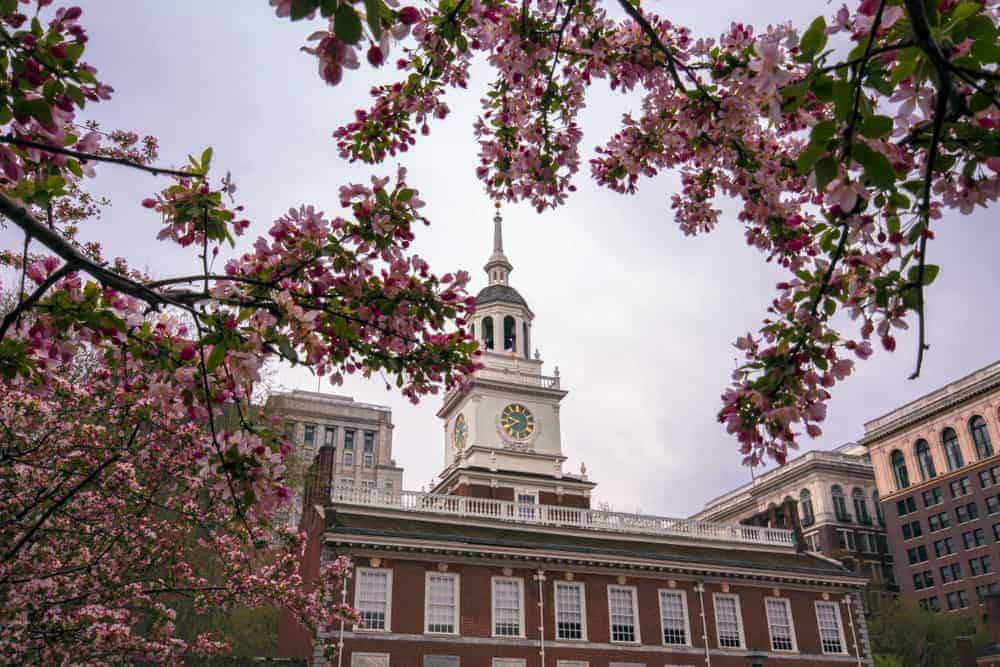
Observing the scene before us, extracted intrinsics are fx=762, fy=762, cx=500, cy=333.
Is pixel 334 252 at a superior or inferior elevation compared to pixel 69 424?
inferior

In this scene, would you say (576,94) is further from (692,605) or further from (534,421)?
(534,421)

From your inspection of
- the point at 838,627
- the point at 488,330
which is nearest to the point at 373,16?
the point at 838,627

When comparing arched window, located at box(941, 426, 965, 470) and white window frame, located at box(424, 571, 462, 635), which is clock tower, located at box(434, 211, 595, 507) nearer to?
white window frame, located at box(424, 571, 462, 635)

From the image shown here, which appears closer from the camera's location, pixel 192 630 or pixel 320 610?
pixel 320 610

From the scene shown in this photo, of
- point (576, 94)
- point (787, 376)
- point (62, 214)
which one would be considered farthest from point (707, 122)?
point (62, 214)

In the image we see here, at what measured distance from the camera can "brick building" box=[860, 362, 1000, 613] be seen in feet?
226

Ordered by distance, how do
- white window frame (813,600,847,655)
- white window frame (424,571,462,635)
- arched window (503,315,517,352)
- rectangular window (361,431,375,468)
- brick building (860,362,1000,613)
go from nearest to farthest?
white window frame (424,571,462,635), white window frame (813,600,847,655), arched window (503,315,517,352), brick building (860,362,1000,613), rectangular window (361,431,375,468)

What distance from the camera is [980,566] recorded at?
222 feet

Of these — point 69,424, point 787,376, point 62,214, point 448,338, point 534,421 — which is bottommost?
point 787,376

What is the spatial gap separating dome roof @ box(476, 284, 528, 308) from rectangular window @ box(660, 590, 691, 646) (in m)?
23.5

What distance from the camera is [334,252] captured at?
21.5 ft

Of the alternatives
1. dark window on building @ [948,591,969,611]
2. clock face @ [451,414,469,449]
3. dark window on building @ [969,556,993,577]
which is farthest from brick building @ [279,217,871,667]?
dark window on building @ [948,591,969,611]

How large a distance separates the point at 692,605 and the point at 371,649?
1379 centimetres

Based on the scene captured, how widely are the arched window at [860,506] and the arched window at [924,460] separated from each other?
27.3ft
